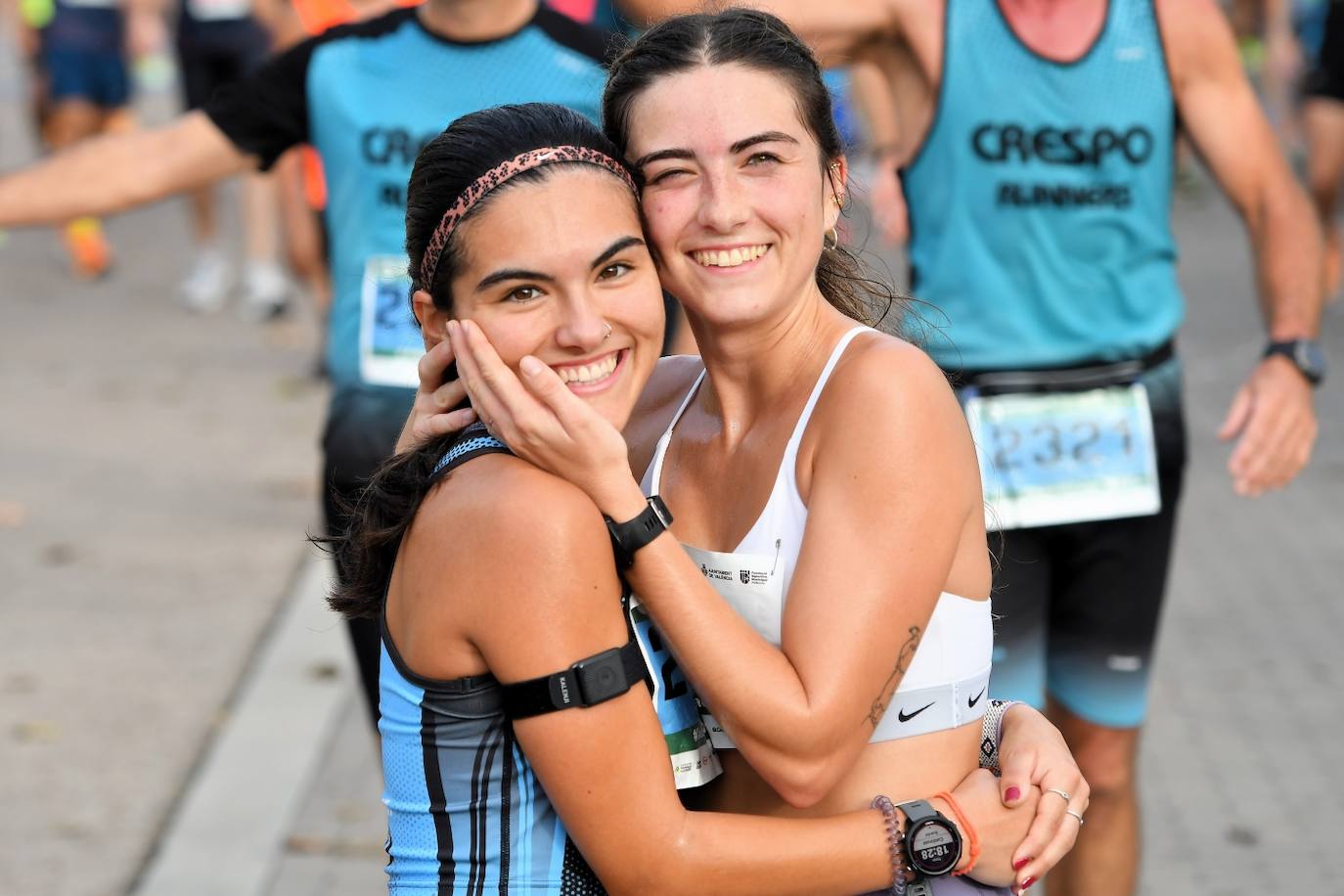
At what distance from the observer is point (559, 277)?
212cm

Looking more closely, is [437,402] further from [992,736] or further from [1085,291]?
[1085,291]

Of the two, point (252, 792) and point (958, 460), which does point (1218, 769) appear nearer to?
point (252, 792)

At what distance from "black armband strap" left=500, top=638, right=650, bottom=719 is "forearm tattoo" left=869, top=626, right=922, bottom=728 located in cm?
34

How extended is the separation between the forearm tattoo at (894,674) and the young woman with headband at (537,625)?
0.41 ft

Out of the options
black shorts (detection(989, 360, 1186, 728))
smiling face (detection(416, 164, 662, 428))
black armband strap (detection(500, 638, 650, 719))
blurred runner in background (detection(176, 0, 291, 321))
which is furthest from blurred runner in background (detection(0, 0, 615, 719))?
blurred runner in background (detection(176, 0, 291, 321))

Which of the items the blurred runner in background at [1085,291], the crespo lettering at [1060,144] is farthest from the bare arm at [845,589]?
the crespo lettering at [1060,144]

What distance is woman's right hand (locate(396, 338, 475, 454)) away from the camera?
226 cm

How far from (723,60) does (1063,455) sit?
1661 millimetres

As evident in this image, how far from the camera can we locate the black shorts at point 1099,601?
379 cm

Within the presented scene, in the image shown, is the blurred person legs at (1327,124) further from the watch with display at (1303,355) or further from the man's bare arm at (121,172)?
the man's bare arm at (121,172)

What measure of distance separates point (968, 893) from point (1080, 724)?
165 cm

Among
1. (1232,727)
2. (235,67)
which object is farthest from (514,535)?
(235,67)

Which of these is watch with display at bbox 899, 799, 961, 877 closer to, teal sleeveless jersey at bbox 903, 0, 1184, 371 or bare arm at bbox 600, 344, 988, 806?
bare arm at bbox 600, 344, 988, 806

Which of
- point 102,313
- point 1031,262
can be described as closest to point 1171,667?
point 1031,262
